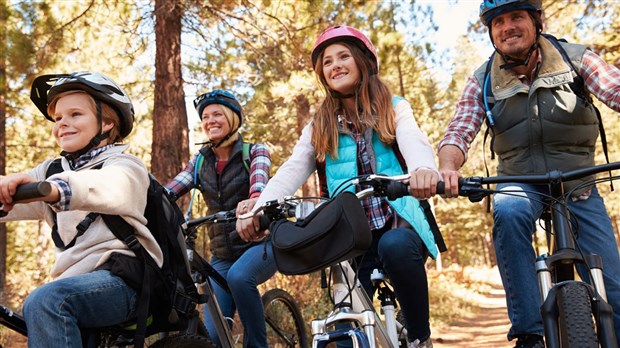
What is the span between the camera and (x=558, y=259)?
2.84 m

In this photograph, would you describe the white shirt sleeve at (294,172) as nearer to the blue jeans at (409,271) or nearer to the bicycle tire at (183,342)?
the blue jeans at (409,271)

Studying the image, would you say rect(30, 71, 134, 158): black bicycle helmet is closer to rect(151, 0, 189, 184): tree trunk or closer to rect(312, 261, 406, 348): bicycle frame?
rect(312, 261, 406, 348): bicycle frame

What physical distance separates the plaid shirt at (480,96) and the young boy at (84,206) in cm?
193

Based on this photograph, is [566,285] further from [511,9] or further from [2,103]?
[2,103]

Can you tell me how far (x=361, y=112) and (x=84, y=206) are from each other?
77.8 inches

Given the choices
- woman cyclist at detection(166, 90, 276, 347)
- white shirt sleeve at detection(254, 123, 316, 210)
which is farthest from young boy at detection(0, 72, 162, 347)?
woman cyclist at detection(166, 90, 276, 347)

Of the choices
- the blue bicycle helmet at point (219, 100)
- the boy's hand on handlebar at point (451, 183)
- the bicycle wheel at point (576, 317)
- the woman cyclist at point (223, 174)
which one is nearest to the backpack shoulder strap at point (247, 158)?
the woman cyclist at point (223, 174)

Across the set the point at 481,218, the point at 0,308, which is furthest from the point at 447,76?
the point at 0,308

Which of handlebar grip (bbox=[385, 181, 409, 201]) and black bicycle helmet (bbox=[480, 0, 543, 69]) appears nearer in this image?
handlebar grip (bbox=[385, 181, 409, 201])

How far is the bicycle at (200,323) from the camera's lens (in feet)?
9.33

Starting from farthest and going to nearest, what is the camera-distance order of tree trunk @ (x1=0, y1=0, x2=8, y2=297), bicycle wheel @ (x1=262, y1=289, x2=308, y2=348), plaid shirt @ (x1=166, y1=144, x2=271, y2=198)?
tree trunk @ (x1=0, y1=0, x2=8, y2=297)
bicycle wheel @ (x1=262, y1=289, x2=308, y2=348)
plaid shirt @ (x1=166, y1=144, x2=271, y2=198)

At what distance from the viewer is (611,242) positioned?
3732 millimetres

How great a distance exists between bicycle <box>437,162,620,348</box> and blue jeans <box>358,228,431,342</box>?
2.37 ft

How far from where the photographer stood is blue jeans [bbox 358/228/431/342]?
362cm
